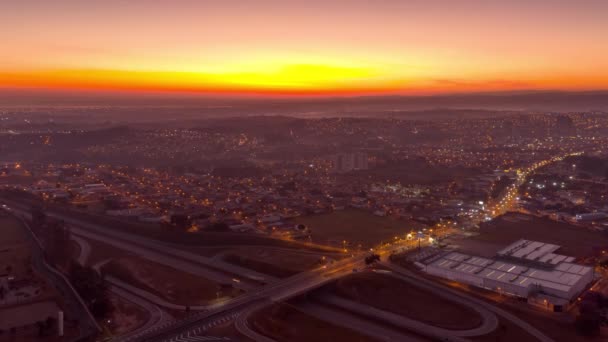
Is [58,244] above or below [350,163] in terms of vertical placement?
below

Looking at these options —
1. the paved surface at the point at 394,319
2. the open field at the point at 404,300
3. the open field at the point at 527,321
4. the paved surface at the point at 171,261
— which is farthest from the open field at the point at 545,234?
the paved surface at the point at 171,261

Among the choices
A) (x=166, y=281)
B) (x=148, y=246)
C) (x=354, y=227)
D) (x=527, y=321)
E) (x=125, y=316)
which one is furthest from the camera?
(x=354, y=227)

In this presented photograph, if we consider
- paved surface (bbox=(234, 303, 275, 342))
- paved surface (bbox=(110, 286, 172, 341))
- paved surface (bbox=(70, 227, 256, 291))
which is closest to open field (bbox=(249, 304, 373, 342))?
paved surface (bbox=(234, 303, 275, 342))

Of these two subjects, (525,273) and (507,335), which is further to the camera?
(525,273)

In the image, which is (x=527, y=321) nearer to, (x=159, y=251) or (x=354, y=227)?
(x=354, y=227)

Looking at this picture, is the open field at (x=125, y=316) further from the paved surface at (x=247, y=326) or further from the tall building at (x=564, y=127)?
the tall building at (x=564, y=127)

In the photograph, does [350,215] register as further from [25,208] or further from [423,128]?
[423,128]

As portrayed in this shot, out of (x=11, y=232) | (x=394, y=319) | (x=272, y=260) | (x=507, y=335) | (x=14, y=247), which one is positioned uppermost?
(x=507, y=335)

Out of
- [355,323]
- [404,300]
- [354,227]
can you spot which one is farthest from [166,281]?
[354,227]

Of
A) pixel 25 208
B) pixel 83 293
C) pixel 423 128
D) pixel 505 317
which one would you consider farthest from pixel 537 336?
pixel 423 128

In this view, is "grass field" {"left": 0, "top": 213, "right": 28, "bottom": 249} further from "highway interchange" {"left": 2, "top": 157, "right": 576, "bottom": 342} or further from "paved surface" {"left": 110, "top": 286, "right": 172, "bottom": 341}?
"paved surface" {"left": 110, "top": 286, "right": 172, "bottom": 341}
